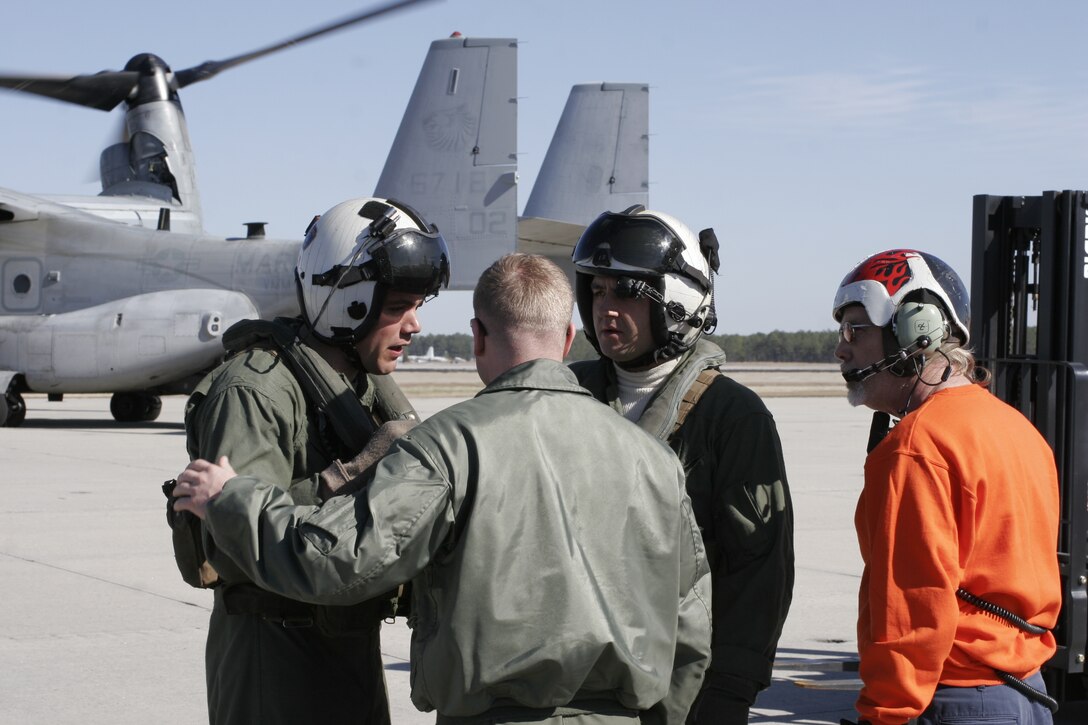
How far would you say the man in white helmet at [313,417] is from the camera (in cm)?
304

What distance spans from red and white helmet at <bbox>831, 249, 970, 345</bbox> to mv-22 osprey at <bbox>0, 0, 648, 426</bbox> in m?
18.0

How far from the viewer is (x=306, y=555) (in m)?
2.41

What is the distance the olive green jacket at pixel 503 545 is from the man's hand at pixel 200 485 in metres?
0.04

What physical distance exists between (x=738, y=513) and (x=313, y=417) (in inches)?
43.6

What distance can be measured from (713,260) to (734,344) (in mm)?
140957

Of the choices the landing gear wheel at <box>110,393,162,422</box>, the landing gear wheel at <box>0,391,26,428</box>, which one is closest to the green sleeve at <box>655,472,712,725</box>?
the landing gear wheel at <box>0,391,26,428</box>

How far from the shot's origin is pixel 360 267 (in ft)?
10.9

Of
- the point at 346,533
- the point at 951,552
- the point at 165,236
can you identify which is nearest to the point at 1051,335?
the point at 951,552

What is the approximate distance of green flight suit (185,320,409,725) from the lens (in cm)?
301

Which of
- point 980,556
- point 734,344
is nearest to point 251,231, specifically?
point 980,556

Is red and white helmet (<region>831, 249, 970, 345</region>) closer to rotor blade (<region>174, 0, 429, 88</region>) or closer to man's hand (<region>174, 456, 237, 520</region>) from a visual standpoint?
man's hand (<region>174, 456, 237, 520</region>)

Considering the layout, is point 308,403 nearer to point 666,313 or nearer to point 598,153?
point 666,313

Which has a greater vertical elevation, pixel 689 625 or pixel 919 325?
pixel 919 325

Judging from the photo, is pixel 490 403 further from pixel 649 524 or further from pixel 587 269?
pixel 587 269
